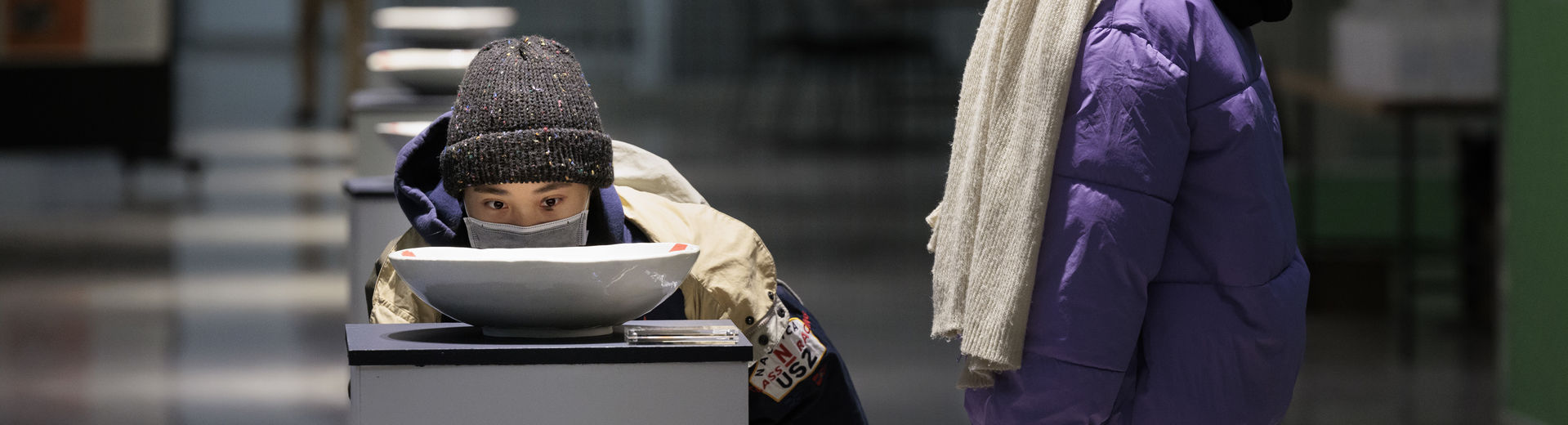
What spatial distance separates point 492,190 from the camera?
1709mm

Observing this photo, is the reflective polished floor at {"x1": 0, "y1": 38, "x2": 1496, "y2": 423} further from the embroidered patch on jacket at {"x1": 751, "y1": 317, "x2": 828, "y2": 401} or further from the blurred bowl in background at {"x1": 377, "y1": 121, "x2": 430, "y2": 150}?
the embroidered patch on jacket at {"x1": 751, "y1": 317, "x2": 828, "y2": 401}

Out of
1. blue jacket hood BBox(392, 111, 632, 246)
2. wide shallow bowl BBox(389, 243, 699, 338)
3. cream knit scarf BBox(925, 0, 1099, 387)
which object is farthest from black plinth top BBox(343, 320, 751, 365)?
cream knit scarf BBox(925, 0, 1099, 387)

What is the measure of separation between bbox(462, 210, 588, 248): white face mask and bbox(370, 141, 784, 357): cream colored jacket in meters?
0.09

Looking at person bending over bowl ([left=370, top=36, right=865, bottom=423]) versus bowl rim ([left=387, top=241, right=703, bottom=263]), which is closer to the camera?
bowl rim ([left=387, top=241, right=703, bottom=263])

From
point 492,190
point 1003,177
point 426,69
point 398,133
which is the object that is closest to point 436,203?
point 492,190

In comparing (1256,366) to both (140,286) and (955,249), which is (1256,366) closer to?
(955,249)

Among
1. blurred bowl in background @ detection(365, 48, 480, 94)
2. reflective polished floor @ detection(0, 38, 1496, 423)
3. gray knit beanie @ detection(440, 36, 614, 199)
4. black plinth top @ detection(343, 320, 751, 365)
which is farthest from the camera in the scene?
reflective polished floor @ detection(0, 38, 1496, 423)

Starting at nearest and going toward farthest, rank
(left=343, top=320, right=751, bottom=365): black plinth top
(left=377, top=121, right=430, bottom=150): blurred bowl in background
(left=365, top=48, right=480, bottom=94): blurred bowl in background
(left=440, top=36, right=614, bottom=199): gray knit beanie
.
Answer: (left=343, top=320, right=751, bottom=365): black plinth top, (left=440, top=36, right=614, bottom=199): gray knit beanie, (left=377, top=121, right=430, bottom=150): blurred bowl in background, (left=365, top=48, right=480, bottom=94): blurred bowl in background

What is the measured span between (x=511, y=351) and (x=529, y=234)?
1.22ft

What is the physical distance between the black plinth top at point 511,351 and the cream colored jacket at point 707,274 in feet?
0.79

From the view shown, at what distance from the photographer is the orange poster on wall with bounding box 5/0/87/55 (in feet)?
29.6

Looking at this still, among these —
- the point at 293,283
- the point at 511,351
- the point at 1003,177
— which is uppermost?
the point at 1003,177

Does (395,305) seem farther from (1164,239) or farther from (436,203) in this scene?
(1164,239)

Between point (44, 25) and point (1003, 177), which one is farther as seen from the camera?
point (44, 25)
